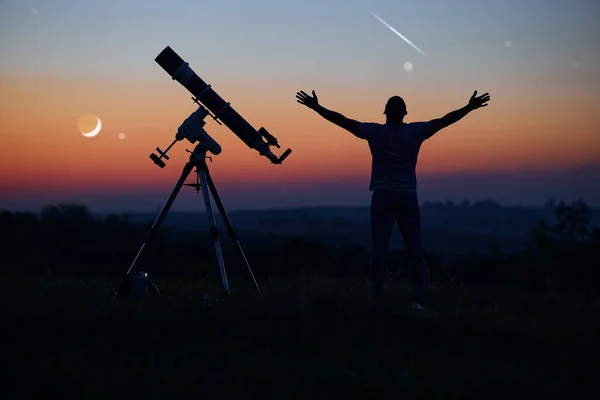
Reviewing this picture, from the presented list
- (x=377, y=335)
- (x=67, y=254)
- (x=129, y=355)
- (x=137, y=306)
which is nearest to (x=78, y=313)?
(x=137, y=306)

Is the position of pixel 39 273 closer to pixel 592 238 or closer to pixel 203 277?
pixel 203 277

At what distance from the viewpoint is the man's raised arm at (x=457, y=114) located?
821 centimetres

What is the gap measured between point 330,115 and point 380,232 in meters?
1.58

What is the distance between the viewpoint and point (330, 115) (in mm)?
8094

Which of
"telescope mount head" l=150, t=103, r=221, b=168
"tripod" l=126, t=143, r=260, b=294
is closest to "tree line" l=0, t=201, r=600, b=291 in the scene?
"tripod" l=126, t=143, r=260, b=294

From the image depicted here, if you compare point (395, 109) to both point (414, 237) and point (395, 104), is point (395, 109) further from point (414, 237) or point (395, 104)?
point (414, 237)

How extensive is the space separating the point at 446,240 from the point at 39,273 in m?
80.7

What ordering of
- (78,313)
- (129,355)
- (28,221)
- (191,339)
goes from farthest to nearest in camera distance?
(28,221) < (78,313) < (191,339) < (129,355)

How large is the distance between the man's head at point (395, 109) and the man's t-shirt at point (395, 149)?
4.5 inches

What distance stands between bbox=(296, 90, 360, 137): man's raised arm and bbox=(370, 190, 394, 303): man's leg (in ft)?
2.82

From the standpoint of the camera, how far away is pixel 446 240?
292 feet

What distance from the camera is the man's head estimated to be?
8219mm

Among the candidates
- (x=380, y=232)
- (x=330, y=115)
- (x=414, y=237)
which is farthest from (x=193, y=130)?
(x=414, y=237)

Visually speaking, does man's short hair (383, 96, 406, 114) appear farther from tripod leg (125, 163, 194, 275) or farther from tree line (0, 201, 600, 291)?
tree line (0, 201, 600, 291)
